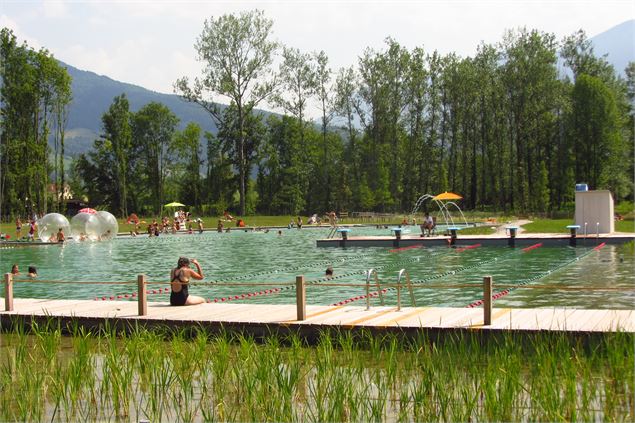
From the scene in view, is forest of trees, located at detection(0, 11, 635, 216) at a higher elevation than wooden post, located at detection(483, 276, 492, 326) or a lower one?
higher

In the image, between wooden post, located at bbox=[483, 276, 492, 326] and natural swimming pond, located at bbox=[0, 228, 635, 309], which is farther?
natural swimming pond, located at bbox=[0, 228, 635, 309]

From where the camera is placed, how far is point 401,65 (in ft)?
218

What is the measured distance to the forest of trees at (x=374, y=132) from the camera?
60.9m

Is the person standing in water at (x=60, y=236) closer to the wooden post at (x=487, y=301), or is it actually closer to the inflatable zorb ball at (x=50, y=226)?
the inflatable zorb ball at (x=50, y=226)

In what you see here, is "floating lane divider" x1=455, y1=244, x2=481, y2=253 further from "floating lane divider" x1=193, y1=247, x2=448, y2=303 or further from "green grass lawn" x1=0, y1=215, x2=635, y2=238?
"green grass lawn" x1=0, y1=215, x2=635, y2=238

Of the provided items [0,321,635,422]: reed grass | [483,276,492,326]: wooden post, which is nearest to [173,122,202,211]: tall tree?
[483,276,492,326]: wooden post

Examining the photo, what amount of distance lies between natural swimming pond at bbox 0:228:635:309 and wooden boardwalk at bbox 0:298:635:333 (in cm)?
69

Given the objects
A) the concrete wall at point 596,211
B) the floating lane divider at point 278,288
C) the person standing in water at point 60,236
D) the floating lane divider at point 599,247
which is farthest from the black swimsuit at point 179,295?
the person standing in water at point 60,236

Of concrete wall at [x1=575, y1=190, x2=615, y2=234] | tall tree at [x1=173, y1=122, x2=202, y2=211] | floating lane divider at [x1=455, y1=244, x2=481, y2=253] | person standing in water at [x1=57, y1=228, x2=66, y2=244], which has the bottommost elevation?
floating lane divider at [x1=455, y1=244, x2=481, y2=253]

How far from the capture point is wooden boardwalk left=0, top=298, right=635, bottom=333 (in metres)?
10.5

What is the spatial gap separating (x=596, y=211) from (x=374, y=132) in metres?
38.5

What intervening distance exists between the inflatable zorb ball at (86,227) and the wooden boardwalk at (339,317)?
24525 mm

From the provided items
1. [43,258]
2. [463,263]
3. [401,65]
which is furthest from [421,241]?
[401,65]

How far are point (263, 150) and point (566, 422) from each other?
74382 mm
